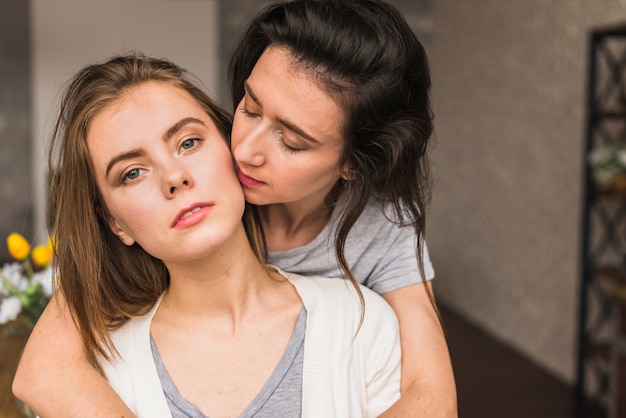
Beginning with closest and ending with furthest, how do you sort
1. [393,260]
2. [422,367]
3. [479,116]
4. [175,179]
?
1. [175,179]
2. [422,367]
3. [393,260]
4. [479,116]

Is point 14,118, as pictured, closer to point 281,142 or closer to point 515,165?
point 515,165

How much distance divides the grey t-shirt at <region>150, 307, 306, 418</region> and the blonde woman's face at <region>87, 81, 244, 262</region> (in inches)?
9.2

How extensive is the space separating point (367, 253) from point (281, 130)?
1.27ft

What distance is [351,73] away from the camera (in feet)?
4.13

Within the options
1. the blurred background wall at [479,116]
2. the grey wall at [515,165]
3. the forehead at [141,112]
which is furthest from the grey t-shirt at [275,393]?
the grey wall at [515,165]

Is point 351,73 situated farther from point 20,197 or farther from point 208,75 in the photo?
point 20,197

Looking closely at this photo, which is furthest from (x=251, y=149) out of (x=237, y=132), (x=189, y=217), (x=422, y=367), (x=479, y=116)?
(x=479, y=116)

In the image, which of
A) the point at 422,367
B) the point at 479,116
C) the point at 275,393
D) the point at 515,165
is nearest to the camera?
the point at 275,393

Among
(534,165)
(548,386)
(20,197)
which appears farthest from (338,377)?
(20,197)

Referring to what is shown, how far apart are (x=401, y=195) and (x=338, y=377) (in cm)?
38

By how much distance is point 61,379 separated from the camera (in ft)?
3.93

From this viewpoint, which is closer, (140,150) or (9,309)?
(140,150)

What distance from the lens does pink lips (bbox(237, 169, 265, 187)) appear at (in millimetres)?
1252

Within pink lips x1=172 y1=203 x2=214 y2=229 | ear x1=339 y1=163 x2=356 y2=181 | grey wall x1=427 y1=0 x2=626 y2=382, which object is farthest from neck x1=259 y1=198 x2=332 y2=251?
grey wall x1=427 y1=0 x2=626 y2=382
